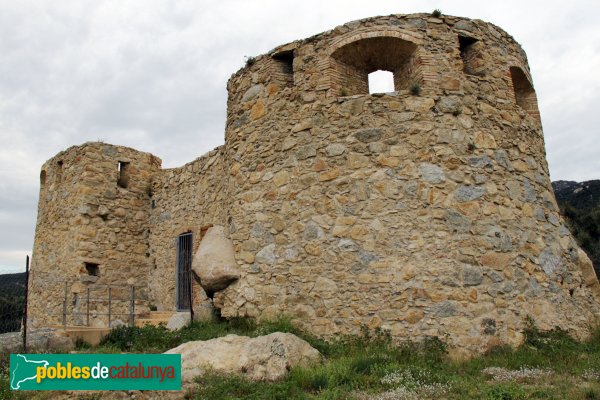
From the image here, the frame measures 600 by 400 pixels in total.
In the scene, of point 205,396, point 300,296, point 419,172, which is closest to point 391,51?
point 419,172

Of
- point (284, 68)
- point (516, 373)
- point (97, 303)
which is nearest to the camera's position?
point (516, 373)

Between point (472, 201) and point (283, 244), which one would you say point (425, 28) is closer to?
point (472, 201)

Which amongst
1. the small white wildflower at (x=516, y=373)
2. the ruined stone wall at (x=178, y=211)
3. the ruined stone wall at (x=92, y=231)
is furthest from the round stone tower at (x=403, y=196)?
the ruined stone wall at (x=92, y=231)

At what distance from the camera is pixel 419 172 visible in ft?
23.0

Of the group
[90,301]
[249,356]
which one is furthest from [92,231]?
[249,356]

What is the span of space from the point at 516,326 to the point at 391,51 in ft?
14.6

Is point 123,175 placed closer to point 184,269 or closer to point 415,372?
point 184,269

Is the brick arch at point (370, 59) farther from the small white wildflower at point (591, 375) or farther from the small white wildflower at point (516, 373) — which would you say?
the small white wildflower at point (591, 375)

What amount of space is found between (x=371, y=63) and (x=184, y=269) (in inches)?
255

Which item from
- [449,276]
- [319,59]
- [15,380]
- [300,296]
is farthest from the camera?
[319,59]

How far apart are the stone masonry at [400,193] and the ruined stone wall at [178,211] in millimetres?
1930

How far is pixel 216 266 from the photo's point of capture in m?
7.97

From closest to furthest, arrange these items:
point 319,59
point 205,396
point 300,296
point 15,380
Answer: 1. point 205,396
2. point 15,380
3. point 300,296
4. point 319,59

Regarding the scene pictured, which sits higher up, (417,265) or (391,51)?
(391,51)
